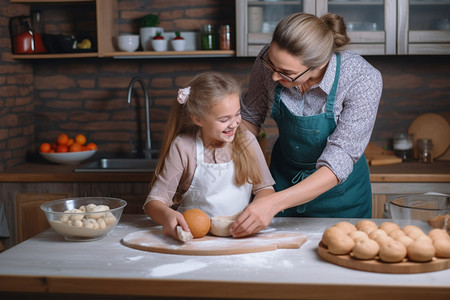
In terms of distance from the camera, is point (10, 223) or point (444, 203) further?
point (10, 223)

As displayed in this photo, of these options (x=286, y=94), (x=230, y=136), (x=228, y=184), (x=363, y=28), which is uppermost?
(x=363, y=28)

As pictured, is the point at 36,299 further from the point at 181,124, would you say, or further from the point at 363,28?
the point at 363,28

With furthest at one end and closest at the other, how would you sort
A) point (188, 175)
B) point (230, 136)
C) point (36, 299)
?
point (188, 175)
point (230, 136)
point (36, 299)

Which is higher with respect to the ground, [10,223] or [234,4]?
[234,4]

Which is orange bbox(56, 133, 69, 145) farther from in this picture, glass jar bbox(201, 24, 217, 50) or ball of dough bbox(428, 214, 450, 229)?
ball of dough bbox(428, 214, 450, 229)

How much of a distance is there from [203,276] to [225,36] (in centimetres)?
209

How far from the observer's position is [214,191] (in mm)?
2016

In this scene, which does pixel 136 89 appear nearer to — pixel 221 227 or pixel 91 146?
pixel 91 146

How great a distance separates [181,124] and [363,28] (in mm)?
1528

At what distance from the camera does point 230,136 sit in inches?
75.4

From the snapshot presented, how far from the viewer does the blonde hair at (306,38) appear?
5.90 feet

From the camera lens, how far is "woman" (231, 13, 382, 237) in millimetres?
1792

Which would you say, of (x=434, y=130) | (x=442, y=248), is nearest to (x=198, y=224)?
(x=442, y=248)

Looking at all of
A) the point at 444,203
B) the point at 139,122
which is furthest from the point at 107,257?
the point at 139,122
